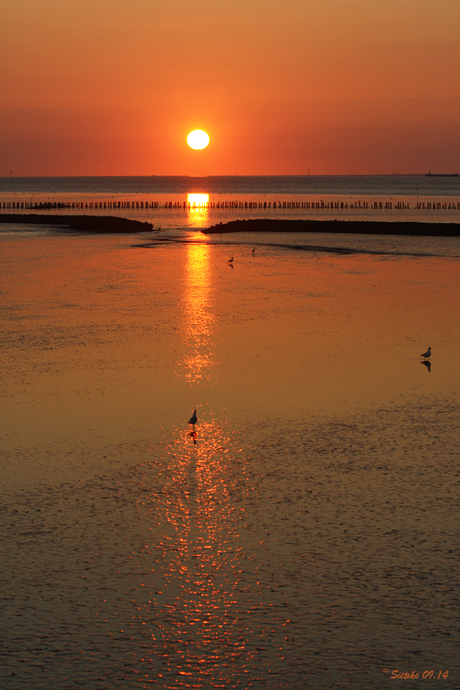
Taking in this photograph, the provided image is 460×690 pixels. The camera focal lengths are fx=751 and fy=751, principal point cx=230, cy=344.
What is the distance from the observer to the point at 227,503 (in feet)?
36.8

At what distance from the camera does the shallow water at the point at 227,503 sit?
25.8ft

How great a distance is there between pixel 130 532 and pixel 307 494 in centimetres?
286

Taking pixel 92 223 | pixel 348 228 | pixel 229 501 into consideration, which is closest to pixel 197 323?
pixel 229 501

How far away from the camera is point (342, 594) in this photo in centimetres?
885

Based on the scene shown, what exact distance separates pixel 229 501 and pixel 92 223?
71.9 metres

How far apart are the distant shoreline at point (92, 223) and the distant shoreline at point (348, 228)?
27.0 ft

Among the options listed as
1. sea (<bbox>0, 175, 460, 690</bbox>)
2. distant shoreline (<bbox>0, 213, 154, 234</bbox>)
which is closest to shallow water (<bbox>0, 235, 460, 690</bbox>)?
sea (<bbox>0, 175, 460, 690</bbox>)

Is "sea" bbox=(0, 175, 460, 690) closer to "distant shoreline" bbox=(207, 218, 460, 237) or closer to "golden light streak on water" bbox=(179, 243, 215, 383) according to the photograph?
"golden light streak on water" bbox=(179, 243, 215, 383)

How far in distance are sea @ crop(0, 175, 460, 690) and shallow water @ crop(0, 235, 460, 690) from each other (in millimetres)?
33

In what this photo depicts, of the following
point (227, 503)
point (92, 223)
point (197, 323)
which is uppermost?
point (92, 223)

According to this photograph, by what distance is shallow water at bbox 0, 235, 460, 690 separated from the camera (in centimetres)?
788

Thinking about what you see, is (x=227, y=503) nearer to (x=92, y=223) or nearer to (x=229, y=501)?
(x=229, y=501)

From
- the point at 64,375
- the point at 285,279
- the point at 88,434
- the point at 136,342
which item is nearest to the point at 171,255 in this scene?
the point at 285,279

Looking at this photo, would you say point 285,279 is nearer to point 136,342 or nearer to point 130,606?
point 136,342
